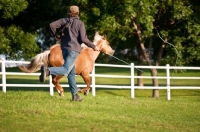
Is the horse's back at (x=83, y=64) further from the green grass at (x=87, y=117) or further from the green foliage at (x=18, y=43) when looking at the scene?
the green foliage at (x=18, y=43)

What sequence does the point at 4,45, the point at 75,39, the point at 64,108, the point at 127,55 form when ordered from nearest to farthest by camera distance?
the point at 64,108, the point at 75,39, the point at 4,45, the point at 127,55

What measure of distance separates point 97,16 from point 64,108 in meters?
13.3

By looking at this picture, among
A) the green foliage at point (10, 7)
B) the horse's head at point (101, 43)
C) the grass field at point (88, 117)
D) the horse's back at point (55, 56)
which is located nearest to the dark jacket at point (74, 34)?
the grass field at point (88, 117)

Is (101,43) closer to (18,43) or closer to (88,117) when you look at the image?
(88,117)

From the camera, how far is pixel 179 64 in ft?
78.5

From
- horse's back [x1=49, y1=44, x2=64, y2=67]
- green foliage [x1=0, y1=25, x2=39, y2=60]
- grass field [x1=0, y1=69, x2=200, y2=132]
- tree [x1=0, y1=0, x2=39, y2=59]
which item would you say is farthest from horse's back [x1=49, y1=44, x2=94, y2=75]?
green foliage [x1=0, y1=25, x2=39, y2=60]

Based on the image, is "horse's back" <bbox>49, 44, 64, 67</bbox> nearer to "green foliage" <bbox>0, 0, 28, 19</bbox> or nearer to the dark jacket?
the dark jacket

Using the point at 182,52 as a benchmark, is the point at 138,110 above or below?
below

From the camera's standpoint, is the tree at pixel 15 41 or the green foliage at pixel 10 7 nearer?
the green foliage at pixel 10 7

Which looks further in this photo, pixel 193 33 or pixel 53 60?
pixel 193 33

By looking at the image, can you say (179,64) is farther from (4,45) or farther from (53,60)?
(53,60)

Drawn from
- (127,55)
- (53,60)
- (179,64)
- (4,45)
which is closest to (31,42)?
(4,45)

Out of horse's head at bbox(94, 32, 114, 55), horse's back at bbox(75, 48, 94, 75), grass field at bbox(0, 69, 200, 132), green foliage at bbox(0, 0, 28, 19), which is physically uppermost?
green foliage at bbox(0, 0, 28, 19)

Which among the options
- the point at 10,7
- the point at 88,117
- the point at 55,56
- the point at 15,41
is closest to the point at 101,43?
the point at 55,56
